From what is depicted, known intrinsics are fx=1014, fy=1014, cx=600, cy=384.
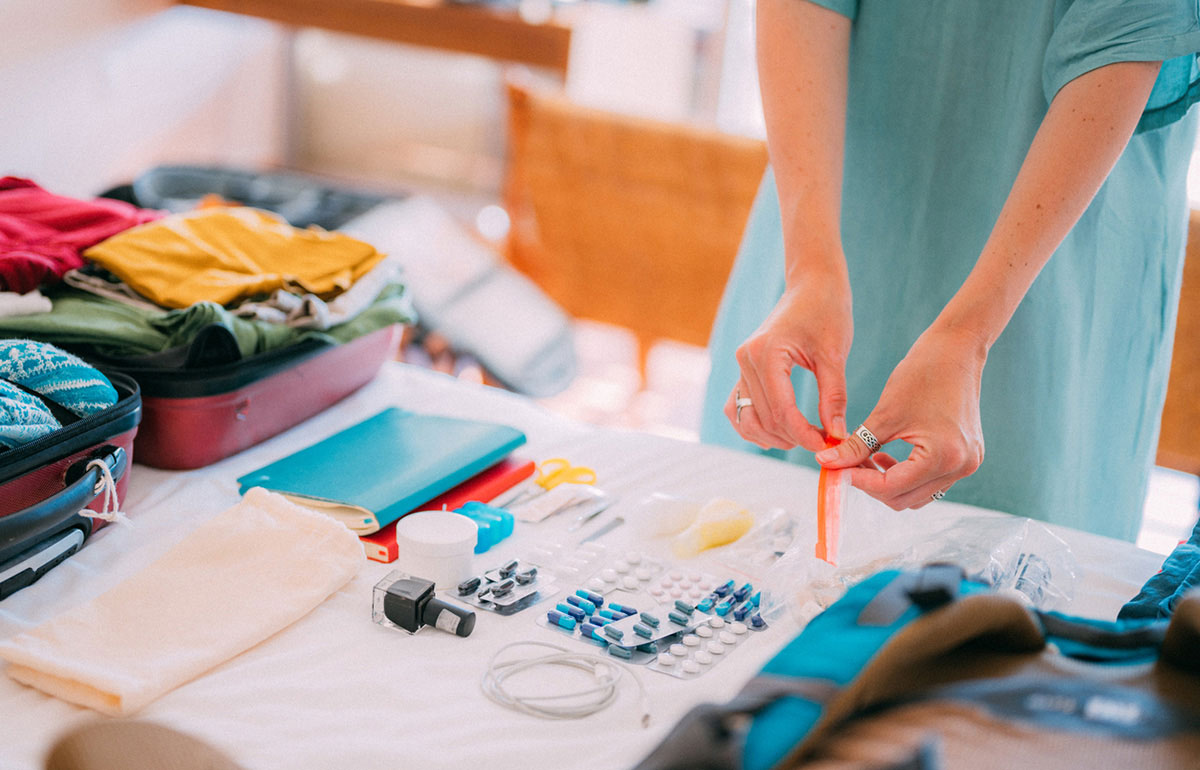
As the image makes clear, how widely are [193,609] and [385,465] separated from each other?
273 millimetres

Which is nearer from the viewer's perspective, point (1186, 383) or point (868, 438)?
point (868, 438)

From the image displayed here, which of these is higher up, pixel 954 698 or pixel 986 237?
pixel 986 237

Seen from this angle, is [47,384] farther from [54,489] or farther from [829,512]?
[829,512]

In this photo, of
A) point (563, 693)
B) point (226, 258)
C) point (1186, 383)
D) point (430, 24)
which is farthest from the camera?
point (430, 24)

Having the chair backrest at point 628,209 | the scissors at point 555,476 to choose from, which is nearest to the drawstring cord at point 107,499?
the scissors at point 555,476

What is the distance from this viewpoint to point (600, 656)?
761mm

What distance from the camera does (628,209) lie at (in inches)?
101

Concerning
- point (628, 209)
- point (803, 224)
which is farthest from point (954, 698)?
point (628, 209)

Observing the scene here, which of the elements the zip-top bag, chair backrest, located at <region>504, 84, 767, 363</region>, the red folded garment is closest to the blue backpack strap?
the zip-top bag

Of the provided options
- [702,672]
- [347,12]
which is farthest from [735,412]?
[347,12]

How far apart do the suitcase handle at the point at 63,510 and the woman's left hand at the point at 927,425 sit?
61 centimetres

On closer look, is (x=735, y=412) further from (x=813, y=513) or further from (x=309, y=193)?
(x=309, y=193)

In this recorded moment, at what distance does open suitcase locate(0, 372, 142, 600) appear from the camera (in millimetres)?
785

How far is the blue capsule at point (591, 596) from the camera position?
2.70ft
